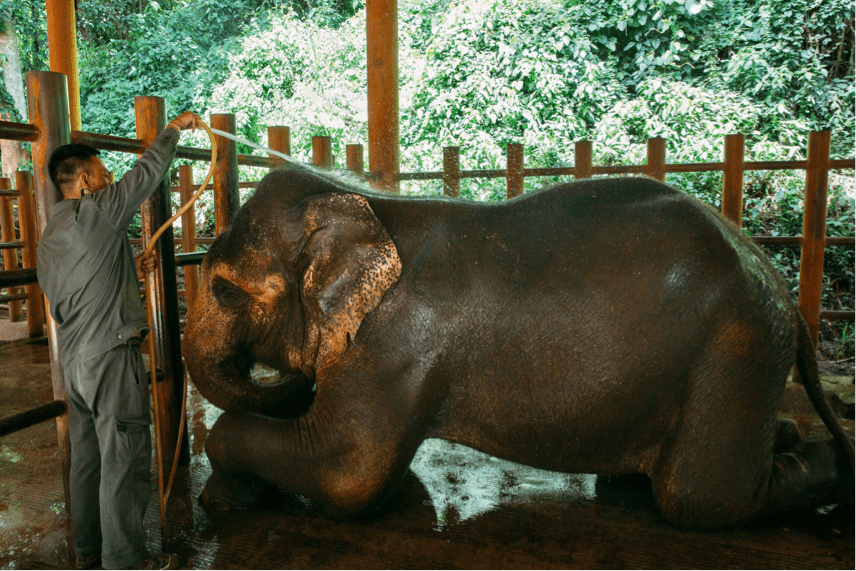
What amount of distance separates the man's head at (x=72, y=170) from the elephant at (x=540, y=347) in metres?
0.60

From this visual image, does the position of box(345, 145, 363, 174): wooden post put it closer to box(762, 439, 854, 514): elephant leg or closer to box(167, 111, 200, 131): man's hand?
box(167, 111, 200, 131): man's hand

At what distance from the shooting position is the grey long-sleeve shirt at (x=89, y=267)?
188 centimetres

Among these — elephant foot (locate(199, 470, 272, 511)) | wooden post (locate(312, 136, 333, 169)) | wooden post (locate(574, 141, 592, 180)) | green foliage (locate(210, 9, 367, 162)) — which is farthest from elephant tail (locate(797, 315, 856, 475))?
green foliage (locate(210, 9, 367, 162))

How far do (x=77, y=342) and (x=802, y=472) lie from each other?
92.4 inches

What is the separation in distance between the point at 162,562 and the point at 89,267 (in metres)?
0.90

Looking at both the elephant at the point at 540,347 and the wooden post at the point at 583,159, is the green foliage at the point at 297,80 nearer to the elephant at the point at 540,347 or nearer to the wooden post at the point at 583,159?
the wooden post at the point at 583,159

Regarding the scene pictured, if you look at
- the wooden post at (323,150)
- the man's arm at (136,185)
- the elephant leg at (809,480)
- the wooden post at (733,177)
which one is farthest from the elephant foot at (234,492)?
the wooden post at (733,177)

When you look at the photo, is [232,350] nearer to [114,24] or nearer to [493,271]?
[493,271]

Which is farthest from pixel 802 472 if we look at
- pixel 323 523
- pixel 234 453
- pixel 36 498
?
pixel 36 498

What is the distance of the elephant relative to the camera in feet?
6.82

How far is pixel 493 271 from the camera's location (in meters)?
2.23

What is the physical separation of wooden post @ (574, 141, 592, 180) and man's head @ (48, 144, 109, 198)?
365 cm

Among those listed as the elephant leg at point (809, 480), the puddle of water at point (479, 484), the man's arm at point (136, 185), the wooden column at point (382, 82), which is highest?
the wooden column at point (382, 82)

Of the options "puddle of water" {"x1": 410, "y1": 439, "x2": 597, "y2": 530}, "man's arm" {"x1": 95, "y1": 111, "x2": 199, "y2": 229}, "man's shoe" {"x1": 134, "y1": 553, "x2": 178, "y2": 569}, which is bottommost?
"puddle of water" {"x1": 410, "y1": 439, "x2": 597, "y2": 530}
